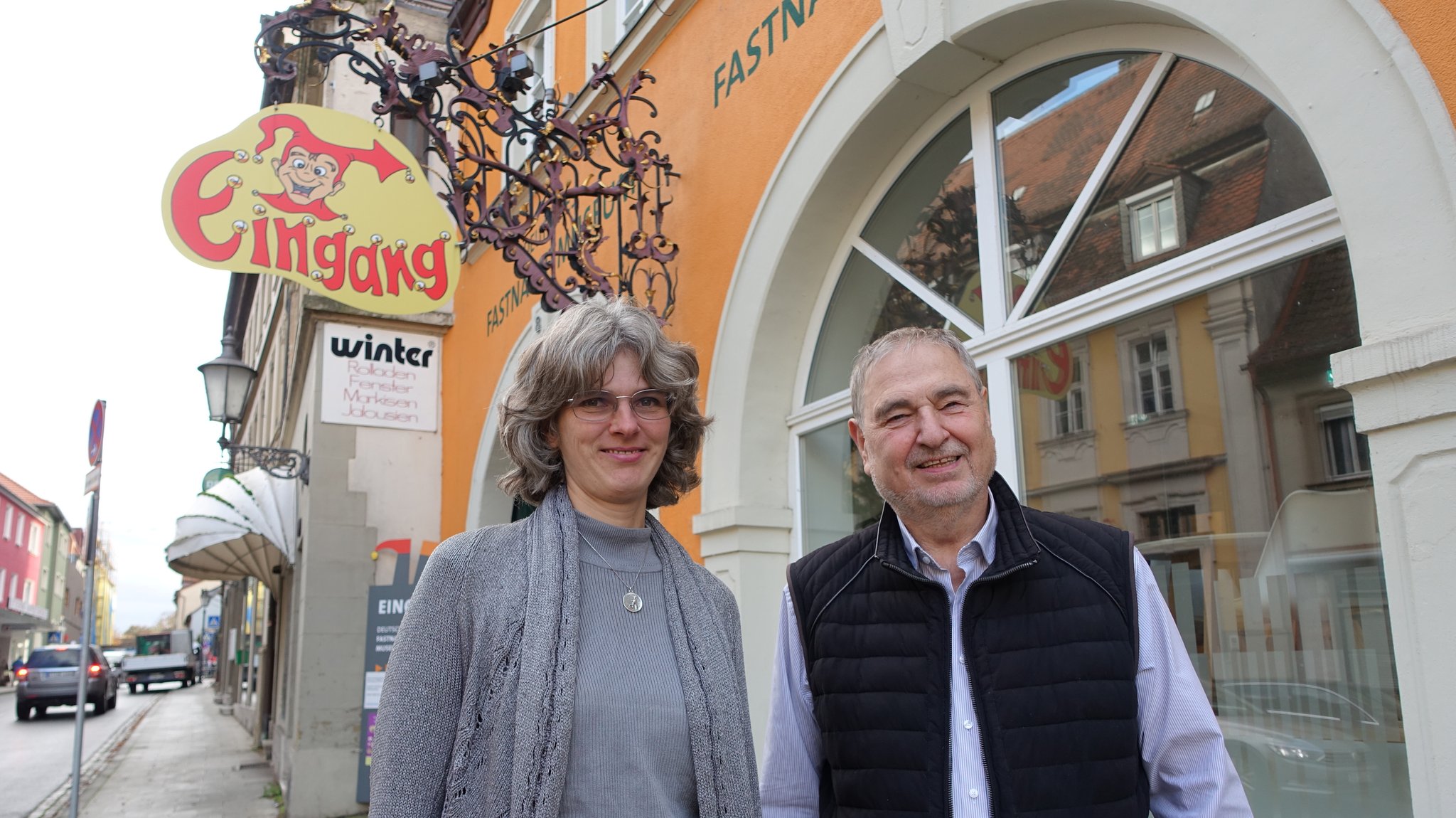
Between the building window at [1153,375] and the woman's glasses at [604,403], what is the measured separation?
1.82 m

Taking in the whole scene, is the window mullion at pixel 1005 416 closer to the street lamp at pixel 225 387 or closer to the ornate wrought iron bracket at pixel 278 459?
the ornate wrought iron bracket at pixel 278 459

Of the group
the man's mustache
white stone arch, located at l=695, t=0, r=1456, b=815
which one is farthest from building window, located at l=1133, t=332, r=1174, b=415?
the man's mustache

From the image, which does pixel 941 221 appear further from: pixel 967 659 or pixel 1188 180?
pixel 967 659

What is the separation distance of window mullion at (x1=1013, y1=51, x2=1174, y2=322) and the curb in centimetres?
828

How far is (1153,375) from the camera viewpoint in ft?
10.2

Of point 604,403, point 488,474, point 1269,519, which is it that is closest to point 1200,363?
point 1269,519

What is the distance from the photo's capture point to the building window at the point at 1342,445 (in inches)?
97.4

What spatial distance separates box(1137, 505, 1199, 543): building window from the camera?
2961 mm

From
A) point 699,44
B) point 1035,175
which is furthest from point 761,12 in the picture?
point 1035,175

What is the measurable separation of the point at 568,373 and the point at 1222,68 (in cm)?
227

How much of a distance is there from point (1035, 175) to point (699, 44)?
2.54m

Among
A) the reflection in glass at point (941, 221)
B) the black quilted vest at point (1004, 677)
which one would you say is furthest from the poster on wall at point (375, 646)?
the black quilted vest at point (1004, 677)

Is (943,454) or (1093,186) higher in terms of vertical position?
(1093,186)

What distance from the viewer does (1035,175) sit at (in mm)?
3691
